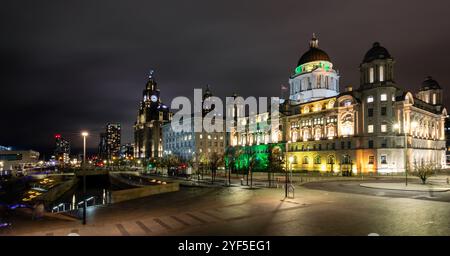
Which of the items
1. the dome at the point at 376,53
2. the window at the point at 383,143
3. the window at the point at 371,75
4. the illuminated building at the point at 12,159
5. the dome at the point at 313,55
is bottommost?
the illuminated building at the point at 12,159

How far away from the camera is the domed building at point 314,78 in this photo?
349 feet

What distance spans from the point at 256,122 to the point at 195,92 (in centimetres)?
5839

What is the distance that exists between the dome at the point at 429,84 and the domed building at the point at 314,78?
1086 inches

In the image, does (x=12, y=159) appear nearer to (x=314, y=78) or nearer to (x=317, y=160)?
(x=317, y=160)

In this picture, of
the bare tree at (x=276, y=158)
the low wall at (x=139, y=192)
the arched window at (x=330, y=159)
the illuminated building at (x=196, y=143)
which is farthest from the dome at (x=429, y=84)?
the low wall at (x=139, y=192)

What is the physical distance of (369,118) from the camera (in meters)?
78.8

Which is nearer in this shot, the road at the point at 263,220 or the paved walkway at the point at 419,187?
the road at the point at 263,220

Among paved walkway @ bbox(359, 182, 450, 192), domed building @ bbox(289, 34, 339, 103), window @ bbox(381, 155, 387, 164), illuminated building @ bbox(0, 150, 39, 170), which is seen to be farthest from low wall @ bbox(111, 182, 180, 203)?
illuminated building @ bbox(0, 150, 39, 170)

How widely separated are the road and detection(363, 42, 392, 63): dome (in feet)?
199

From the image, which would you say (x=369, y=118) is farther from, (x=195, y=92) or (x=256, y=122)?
(x=195, y=92)

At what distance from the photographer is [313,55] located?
111 metres

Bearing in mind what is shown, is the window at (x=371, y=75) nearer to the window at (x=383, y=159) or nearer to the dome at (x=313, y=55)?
the window at (x=383, y=159)
